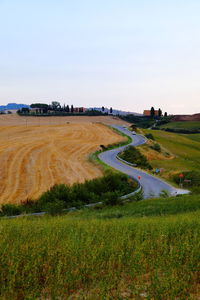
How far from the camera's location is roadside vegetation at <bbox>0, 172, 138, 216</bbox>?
21.5m

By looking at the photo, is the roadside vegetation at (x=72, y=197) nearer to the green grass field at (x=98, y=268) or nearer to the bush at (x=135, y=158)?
the green grass field at (x=98, y=268)

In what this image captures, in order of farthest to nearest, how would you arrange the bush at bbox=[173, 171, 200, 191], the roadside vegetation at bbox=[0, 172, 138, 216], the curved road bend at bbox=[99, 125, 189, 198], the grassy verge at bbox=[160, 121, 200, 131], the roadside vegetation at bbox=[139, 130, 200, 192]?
the grassy verge at bbox=[160, 121, 200, 131] < the roadside vegetation at bbox=[139, 130, 200, 192] < the bush at bbox=[173, 171, 200, 191] < the curved road bend at bbox=[99, 125, 189, 198] < the roadside vegetation at bbox=[0, 172, 138, 216]

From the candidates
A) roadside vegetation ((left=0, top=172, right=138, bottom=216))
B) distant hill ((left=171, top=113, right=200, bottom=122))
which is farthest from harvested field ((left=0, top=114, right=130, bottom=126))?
roadside vegetation ((left=0, top=172, right=138, bottom=216))

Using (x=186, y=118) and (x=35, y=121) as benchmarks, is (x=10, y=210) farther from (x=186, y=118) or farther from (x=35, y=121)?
(x=186, y=118)

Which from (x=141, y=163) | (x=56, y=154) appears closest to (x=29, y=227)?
(x=141, y=163)

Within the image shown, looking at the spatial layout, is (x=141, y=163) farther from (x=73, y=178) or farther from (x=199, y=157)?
(x=199, y=157)

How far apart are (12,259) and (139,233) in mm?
3266

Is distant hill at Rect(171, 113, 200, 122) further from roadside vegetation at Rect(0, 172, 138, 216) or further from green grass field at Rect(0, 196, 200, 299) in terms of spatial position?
green grass field at Rect(0, 196, 200, 299)

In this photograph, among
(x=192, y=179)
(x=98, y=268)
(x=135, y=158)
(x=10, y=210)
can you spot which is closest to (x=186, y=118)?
(x=135, y=158)

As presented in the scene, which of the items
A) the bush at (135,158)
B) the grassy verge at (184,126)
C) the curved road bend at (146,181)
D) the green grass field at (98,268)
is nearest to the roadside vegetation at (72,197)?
the curved road bend at (146,181)

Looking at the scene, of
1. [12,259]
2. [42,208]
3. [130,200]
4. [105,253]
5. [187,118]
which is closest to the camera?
[12,259]

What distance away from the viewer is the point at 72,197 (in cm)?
2480

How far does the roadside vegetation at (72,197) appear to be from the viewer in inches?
848

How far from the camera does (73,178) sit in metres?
38.8
